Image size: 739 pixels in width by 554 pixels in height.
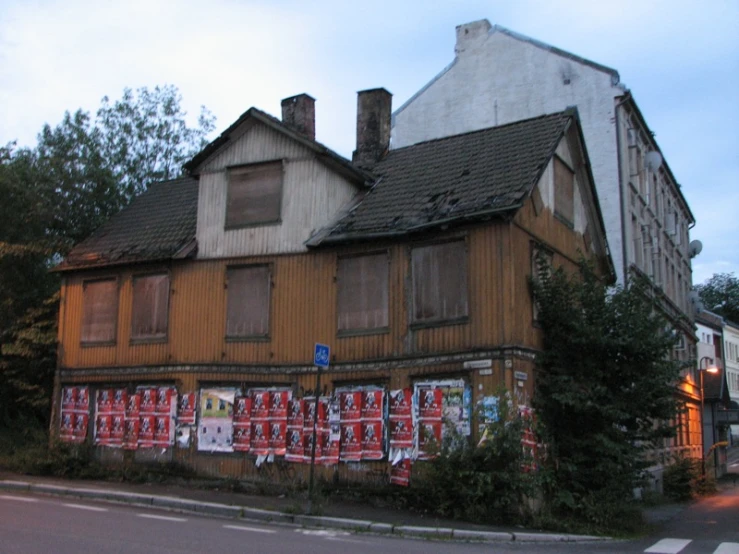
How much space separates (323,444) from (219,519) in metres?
3.66

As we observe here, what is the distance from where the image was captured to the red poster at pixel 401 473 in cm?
1581

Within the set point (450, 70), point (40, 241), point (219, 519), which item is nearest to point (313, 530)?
point (219, 519)

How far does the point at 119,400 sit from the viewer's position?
20.0 m

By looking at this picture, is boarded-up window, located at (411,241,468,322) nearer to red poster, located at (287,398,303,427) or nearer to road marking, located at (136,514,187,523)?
red poster, located at (287,398,303,427)

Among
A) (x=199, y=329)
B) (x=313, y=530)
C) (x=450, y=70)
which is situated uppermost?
(x=450, y=70)

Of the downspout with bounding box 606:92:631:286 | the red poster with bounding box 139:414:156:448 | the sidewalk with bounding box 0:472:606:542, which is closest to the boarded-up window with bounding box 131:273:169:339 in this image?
the red poster with bounding box 139:414:156:448

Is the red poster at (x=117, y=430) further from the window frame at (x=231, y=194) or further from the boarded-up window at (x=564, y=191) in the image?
the boarded-up window at (x=564, y=191)

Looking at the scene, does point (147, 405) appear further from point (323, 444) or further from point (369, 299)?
point (369, 299)

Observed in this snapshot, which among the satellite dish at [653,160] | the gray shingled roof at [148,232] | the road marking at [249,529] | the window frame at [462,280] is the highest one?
the satellite dish at [653,160]

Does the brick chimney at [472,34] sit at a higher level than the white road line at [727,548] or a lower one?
higher

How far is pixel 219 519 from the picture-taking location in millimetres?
13883

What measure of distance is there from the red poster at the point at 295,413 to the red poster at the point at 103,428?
204 inches

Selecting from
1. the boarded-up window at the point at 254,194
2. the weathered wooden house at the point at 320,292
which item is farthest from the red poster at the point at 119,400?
the boarded-up window at the point at 254,194

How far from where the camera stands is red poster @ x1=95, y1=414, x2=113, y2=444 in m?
20.0
